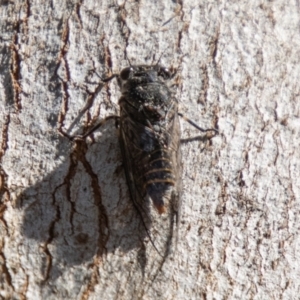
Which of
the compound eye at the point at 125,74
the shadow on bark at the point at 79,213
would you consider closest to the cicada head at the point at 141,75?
the compound eye at the point at 125,74

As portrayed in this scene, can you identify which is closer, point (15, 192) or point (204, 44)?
point (15, 192)

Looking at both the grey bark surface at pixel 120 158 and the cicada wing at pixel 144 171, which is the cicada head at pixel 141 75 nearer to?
the grey bark surface at pixel 120 158

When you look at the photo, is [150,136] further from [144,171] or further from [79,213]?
[79,213]

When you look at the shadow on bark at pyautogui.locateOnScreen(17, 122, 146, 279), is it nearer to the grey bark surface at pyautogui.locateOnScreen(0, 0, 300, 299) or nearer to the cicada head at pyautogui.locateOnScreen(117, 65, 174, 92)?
the grey bark surface at pyautogui.locateOnScreen(0, 0, 300, 299)

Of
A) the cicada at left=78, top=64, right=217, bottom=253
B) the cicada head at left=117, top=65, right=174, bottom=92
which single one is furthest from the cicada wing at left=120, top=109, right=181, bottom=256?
the cicada head at left=117, top=65, right=174, bottom=92

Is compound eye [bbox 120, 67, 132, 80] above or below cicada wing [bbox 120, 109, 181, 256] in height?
above

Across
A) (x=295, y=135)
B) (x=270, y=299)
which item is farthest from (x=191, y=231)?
(x=295, y=135)

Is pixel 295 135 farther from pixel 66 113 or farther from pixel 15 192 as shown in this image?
pixel 15 192

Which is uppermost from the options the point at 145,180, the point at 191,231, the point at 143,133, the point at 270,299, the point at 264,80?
the point at 264,80

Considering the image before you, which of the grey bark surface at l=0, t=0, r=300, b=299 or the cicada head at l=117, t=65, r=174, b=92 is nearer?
the grey bark surface at l=0, t=0, r=300, b=299
